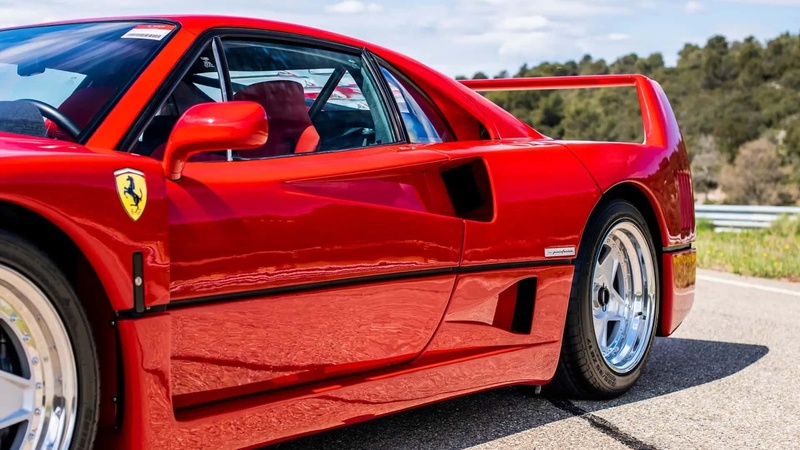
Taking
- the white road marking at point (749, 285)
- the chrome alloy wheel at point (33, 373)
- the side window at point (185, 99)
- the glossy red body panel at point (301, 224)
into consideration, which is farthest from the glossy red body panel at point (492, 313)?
the white road marking at point (749, 285)

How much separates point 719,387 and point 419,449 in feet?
5.28

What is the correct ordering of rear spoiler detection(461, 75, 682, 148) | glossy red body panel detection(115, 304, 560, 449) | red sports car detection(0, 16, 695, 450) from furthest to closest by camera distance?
1. rear spoiler detection(461, 75, 682, 148)
2. glossy red body panel detection(115, 304, 560, 449)
3. red sports car detection(0, 16, 695, 450)

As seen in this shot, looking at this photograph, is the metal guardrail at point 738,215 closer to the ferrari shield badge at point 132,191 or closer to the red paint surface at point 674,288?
→ the red paint surface at point 674,288

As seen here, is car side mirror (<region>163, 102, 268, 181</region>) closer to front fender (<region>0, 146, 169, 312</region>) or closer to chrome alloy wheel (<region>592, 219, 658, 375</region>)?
front fender (<region>0, 146, 169, 312</region>)

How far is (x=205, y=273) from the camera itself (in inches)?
97.7

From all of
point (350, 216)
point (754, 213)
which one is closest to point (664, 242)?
point (350, 216)

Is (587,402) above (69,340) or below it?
below

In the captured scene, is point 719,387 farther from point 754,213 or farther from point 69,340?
point 754,213

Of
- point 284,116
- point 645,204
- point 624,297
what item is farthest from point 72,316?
point 645,204

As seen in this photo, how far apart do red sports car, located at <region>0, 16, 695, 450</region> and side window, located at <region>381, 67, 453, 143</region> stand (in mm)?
11

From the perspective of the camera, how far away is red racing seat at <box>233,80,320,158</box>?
10.1ft

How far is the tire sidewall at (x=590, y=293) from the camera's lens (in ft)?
12.7

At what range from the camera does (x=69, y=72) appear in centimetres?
280

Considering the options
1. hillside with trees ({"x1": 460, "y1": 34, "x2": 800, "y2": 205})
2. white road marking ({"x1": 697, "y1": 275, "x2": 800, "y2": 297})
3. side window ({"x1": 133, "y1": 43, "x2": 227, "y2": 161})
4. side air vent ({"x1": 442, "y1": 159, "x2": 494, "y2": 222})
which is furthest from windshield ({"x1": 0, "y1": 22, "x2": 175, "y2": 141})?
hillside with trees ({"x1": 460, "y1": 34, "x2": 800, "y2": 205})
